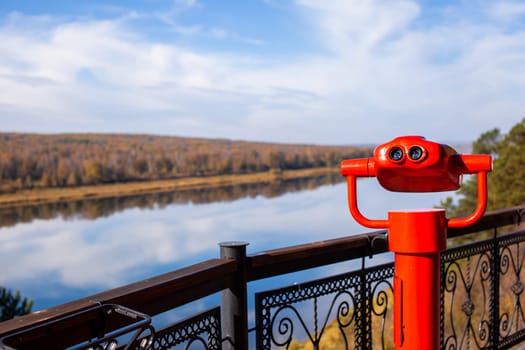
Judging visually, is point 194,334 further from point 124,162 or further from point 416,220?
point 124,162

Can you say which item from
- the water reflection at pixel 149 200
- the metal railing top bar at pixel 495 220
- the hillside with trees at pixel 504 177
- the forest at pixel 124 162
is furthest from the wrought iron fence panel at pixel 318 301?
the water reflection at pixel 149 200

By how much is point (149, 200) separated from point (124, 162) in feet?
50.5

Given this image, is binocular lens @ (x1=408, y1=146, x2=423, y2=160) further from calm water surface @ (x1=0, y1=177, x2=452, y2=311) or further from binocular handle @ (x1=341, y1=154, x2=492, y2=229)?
calm water surface @ (x1=0, y1=177, x2=452, y2=311)

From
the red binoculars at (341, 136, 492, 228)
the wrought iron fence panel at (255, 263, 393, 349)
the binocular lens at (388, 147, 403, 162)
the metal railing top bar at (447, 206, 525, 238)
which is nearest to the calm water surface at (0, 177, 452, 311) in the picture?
the metal railing top bar at (447, 206, 525, 238)

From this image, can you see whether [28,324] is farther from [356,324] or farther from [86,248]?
[86,248]

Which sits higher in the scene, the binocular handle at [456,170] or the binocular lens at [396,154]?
the binocular lens at [396,154]

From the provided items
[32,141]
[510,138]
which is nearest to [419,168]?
[510,138]

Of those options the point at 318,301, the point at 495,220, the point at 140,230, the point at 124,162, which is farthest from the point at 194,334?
the point at 140,230

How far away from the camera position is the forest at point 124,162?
93.1 ft

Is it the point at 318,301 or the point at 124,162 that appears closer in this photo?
the point at 318,301

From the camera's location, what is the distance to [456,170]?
1.46 meters

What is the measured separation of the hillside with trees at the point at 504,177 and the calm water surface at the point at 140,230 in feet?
43.3

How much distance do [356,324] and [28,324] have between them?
4.50ft

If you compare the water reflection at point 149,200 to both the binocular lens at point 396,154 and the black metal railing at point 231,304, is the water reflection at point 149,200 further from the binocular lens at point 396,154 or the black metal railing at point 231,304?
the binocular lens at point 396,154
